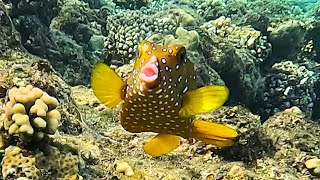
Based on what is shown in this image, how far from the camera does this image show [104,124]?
15.8ft

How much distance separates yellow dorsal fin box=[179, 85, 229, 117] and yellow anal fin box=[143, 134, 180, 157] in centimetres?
45

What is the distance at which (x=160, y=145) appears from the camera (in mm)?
2807

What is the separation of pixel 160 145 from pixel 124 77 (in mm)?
3012

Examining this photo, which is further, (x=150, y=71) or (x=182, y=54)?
(x=182, y=54)

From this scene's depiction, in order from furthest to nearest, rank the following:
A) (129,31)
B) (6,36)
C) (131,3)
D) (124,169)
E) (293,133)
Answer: (131,3), (129,31), (6,36), (293,133), (124,169)

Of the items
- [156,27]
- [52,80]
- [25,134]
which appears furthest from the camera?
[156,27]

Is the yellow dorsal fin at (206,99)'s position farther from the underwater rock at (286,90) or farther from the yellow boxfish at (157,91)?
the underwater rock at (286,90)

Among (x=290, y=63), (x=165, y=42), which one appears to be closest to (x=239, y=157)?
(x=165, y=42)

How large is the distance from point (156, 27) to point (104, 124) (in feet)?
11.9

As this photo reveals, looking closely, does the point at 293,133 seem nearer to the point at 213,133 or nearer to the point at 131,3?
the point at 213,133

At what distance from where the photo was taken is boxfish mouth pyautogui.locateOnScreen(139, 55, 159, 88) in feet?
7.38

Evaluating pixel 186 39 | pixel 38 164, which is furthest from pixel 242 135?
pixel 186 39

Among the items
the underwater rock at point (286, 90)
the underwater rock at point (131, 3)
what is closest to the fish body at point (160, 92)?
the underwater rock at point (286, 90)

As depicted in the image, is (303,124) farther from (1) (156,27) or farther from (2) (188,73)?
(1) (156,27)
